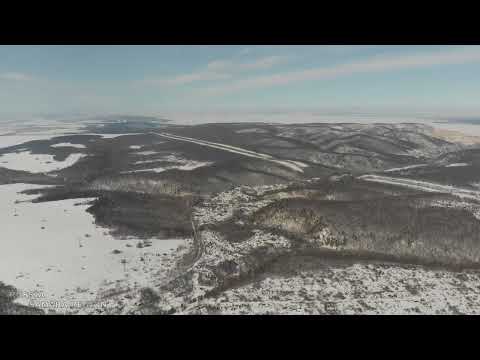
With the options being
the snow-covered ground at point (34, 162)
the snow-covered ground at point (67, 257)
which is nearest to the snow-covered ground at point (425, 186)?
the snow-covered ground at point (67, 257)

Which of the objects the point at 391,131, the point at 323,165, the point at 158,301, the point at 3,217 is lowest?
the point at 158,301

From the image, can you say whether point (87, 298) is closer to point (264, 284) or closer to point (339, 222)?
point (264, 284)

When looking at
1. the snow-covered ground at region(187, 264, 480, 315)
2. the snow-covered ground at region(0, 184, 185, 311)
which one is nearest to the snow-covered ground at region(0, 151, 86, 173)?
the snow-covered ground at region(0, 184, 185, 311)

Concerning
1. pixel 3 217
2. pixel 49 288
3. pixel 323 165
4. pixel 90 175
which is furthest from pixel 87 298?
pixel 323 165

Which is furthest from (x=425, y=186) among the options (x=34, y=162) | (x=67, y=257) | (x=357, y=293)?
(x=34, y=162)

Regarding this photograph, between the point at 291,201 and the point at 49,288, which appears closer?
the point at 49,288

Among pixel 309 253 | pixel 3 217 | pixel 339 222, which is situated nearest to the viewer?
pixel 309 253

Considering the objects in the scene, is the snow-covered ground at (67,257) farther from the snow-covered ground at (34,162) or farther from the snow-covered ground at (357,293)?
the snow-covered ground at (34,162)

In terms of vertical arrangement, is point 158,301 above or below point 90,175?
below

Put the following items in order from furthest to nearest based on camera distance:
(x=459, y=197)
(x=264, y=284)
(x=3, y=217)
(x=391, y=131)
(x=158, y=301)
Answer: (x=391, y=131) → (x=459, y=197) → (x=3, y=217) → (x=264, y=284) → (x=158, y=301)
